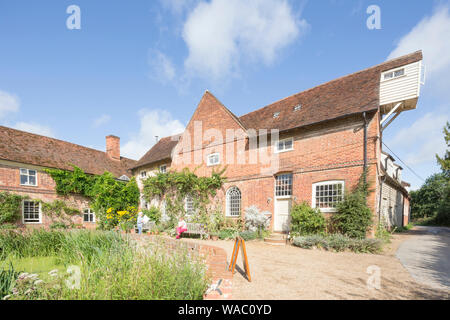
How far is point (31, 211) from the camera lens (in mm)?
17641

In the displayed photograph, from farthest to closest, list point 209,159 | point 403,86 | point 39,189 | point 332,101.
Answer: point 39,189 → point 209,159 → point 332,101 → point 403,86

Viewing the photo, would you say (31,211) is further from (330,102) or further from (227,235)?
(330,102)

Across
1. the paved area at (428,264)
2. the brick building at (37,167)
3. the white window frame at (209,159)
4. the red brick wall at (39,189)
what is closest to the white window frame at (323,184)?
the paved area at (428,264)

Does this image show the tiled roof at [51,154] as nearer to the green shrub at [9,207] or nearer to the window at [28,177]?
the window at [28,177]

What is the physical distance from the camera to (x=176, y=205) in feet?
55.1

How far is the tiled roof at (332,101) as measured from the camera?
10.9m

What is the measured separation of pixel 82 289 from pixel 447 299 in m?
6.32

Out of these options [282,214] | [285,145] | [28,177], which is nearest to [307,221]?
[282,214]

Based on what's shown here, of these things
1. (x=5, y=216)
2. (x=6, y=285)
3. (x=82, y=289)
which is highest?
(x=82, y=289)

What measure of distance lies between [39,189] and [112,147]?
8955mm

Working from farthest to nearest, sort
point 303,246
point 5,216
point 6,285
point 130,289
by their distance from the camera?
point 5,216 < point 303,246 < point 6,285 < point 130,289
